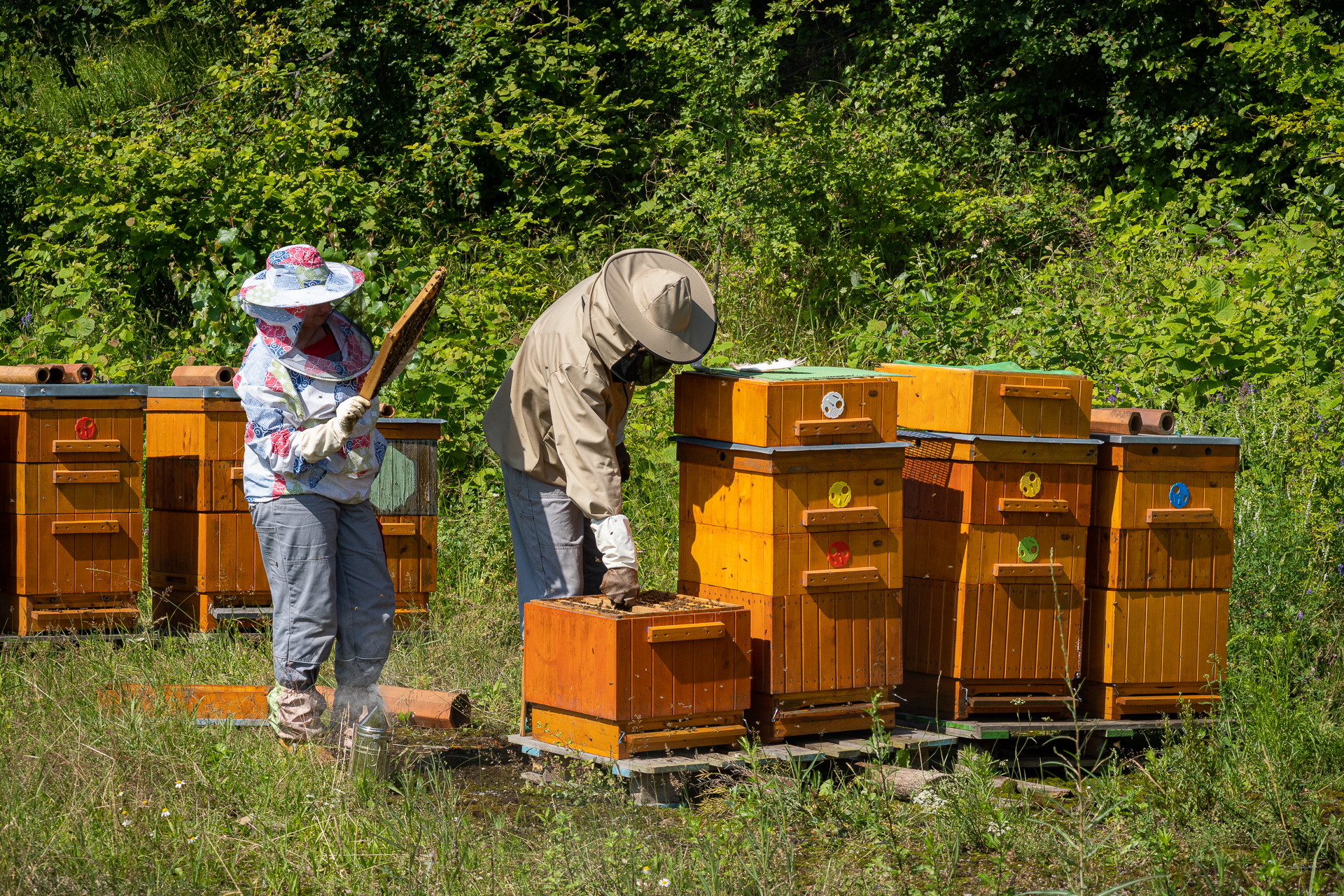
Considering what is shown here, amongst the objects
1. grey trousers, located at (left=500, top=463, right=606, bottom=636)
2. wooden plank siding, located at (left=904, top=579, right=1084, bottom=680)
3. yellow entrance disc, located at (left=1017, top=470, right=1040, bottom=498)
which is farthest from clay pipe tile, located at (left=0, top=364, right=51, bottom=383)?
yellow entrance disc, located at (left=1017, top=470, right=1040, bottom=498)

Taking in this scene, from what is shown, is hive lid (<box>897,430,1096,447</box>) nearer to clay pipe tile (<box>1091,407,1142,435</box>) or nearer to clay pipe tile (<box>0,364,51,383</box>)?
clay pipe tile (<box>1091,407,1142,435</box>)

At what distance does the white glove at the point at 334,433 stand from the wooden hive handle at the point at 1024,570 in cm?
266

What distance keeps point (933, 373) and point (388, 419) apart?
9.53 feet

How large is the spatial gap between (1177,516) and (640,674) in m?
2.49

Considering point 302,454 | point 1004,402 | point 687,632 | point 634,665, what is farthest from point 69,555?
point 1004,402

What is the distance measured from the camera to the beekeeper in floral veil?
4.89 m

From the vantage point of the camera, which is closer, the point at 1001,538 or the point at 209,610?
the point at 1001,538

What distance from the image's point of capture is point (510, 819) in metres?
4.80

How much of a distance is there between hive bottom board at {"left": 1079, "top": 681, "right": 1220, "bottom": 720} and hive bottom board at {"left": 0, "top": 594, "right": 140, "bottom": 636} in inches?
181

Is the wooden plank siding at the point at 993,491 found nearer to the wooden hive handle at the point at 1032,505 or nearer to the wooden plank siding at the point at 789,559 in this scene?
the wooden hive handle at the point at 1032,505

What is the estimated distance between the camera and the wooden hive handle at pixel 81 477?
6.18 meters

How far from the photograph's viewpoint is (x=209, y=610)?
21.4 feet

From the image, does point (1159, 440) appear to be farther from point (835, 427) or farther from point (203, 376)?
point (203, 376)

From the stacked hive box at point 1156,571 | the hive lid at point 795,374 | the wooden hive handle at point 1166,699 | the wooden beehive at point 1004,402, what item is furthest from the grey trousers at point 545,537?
the wooden hive handle at point 1166,699
